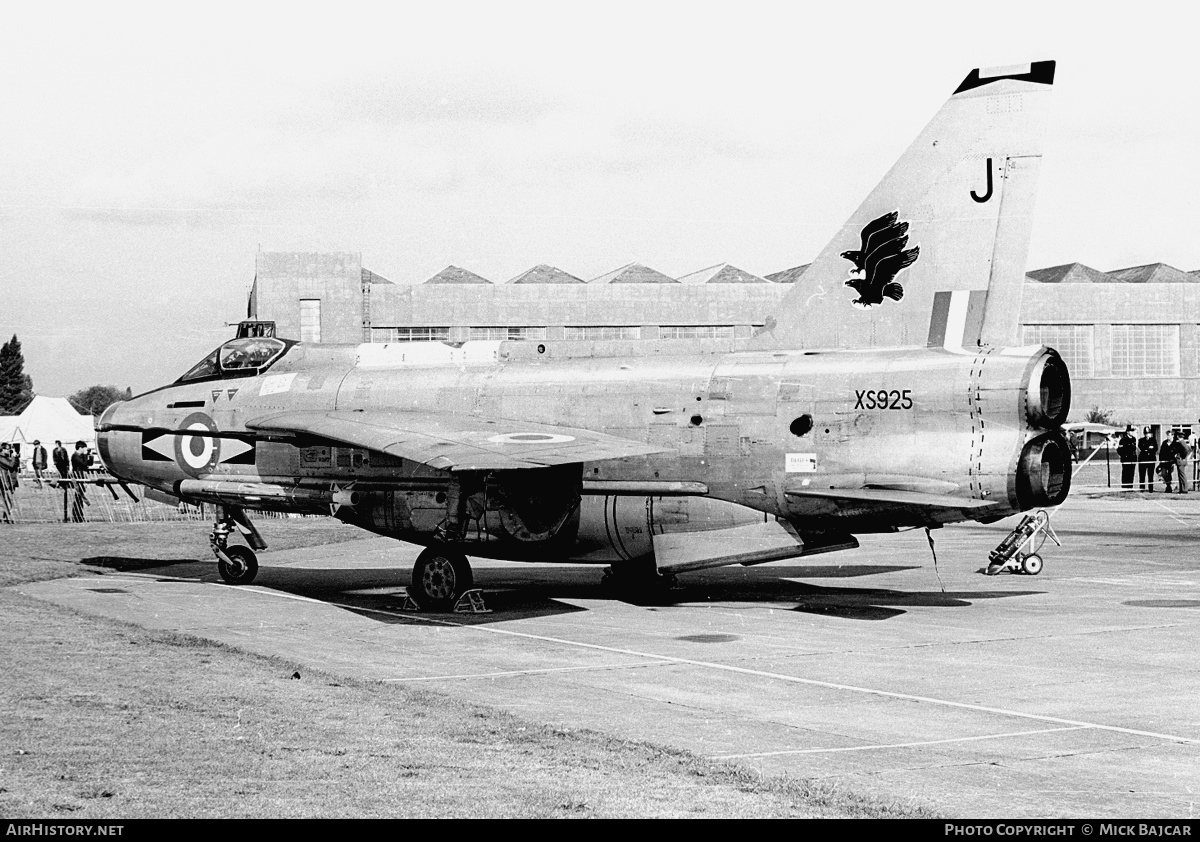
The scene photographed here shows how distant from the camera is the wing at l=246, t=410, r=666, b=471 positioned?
615 inches

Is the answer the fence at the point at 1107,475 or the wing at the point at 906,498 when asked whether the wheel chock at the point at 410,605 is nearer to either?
the wing at the point at 906,498

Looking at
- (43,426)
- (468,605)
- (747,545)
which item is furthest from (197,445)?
(43,426)

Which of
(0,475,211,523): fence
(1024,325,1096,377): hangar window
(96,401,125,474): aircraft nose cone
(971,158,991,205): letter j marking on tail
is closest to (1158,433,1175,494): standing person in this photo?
(0,475,211,523): fence

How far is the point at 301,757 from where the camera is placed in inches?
305

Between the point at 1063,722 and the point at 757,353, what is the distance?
857 cm

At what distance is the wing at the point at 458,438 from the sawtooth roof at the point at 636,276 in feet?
A: 226

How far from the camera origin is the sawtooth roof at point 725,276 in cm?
8700

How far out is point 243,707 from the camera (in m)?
9.41

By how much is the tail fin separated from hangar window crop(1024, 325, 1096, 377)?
75809 millimetres

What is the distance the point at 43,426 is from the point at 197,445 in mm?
52851

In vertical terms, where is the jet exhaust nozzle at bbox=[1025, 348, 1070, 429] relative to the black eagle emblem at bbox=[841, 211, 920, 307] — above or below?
below

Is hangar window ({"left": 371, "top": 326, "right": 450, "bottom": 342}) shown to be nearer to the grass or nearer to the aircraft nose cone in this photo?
the aircraft nose cone

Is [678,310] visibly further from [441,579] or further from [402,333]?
[441,579]

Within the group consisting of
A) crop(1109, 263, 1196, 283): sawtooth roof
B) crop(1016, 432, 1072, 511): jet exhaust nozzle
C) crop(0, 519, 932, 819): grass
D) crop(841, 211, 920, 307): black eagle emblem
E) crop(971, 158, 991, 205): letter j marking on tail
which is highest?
crop(1109, 263, 1196, 283): sawtooth roof
